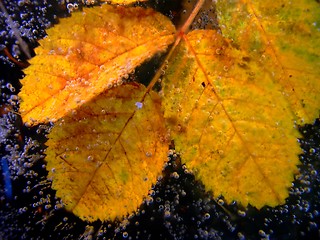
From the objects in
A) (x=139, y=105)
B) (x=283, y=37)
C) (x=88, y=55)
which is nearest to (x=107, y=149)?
(x=139, y=105)

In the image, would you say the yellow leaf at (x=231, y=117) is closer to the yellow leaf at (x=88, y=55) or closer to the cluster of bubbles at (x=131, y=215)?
the yellow leaf at (x=88, y=55)

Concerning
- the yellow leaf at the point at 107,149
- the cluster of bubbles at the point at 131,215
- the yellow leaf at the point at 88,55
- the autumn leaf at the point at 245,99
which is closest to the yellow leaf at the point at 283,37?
the autumn leaf at the point at 245,99

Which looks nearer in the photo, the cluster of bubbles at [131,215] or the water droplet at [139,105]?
the water droplet at [139,105]

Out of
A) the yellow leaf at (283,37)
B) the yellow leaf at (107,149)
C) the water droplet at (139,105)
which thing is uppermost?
the yellow leaf at (283,37)

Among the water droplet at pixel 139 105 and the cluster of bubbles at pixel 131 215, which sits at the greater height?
the water droplet at pixel 139 105

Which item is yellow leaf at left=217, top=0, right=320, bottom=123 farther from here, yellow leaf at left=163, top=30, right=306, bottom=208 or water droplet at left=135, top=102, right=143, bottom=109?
water droplet at left=135, top=102, right=143, bottom=109

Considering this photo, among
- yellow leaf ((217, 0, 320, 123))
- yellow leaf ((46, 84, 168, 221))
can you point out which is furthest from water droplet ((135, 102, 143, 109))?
yellow leaf ((217, 0, 320, 123))

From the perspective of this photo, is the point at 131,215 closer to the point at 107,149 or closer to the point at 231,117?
the point at 107,149
